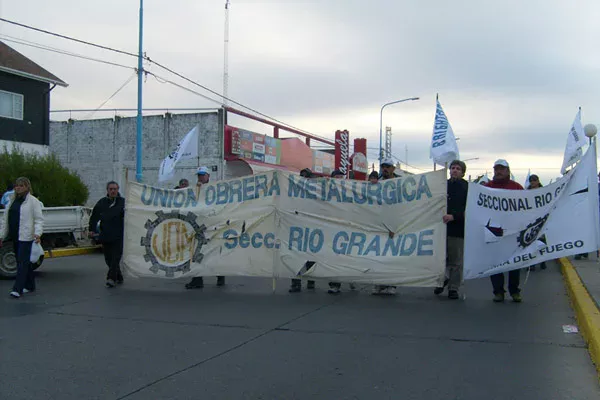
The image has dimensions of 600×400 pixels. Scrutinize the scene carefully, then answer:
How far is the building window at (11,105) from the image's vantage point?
24.8 meters

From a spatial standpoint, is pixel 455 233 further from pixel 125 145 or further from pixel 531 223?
pixel 125 145

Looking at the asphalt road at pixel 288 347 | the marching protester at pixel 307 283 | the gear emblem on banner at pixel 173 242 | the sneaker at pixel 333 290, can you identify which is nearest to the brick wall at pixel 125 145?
the gear emblem on banner at pixel 173 242

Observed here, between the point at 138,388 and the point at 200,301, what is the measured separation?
3.86m

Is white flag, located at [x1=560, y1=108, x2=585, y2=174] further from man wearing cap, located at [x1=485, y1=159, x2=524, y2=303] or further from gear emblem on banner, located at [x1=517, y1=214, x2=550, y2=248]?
gear emblem on banner, located at [x1=517, y1=214, x2=550, y2=248]

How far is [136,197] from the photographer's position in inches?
386

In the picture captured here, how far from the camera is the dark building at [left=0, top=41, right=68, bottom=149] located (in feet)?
81.3

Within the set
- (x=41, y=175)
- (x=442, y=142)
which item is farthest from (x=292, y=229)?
(x=41, y=175)

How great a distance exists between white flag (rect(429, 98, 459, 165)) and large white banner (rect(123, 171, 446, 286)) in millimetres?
3009

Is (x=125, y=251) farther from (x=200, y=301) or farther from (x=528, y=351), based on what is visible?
(x=528, y=351)

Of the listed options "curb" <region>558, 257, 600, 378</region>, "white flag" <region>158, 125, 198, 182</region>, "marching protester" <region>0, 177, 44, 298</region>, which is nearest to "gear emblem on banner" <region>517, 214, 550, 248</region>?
"curb" <region>558, 257, 600, 378</region>

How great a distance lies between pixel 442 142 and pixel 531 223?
4.00 meters

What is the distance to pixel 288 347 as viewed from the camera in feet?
18.7

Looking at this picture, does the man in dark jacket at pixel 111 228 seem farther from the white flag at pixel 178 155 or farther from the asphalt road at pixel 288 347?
the white flag at pixel 178 155

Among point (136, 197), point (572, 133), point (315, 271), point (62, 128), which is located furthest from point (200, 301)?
point (62, 128)
